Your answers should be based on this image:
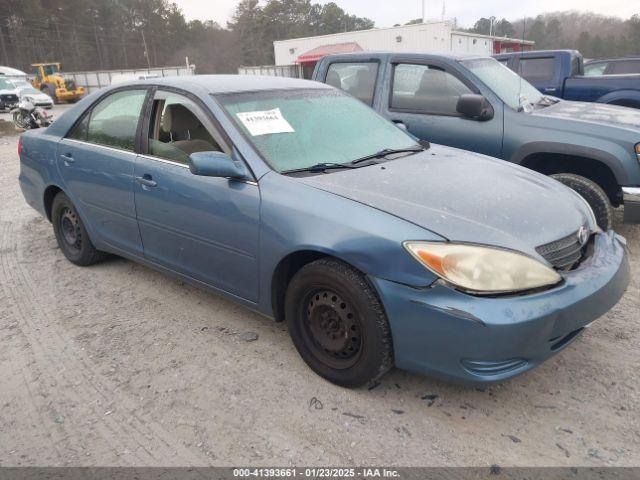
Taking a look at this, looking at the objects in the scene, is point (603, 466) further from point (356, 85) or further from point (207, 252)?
point (356, 85)

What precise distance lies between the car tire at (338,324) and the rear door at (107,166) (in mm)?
1572

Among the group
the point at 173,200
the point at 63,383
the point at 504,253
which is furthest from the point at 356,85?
A: the point at 63,383

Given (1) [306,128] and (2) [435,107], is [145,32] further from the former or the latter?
(1) [306,128]

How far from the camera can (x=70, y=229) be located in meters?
4.58

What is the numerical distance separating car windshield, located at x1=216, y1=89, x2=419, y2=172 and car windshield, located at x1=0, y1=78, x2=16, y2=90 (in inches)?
998

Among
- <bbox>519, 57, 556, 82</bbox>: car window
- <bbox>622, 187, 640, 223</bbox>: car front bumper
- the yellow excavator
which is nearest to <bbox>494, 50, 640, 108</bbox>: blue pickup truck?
<bbox>519, 57, 556, 82</bbox>: car window

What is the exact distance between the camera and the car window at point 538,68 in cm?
821

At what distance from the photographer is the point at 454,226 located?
2.40 m

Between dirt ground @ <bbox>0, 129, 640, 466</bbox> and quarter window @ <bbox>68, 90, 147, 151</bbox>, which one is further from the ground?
quarter window @ <bbox>68, 90, 147, 151</bbox>

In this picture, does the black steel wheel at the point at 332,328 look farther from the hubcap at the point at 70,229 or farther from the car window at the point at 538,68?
the car window at the point at 538,68

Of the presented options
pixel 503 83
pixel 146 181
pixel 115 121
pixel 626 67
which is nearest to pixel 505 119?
pixel 503 83

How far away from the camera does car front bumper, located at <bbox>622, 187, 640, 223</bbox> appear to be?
427 centimetres

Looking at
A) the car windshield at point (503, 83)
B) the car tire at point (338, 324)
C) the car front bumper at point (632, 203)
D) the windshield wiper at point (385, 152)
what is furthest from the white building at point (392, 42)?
the car tire at point (338, 324)

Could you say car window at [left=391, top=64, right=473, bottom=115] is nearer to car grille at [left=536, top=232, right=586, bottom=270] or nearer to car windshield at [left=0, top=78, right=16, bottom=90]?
car grille at [left=536, top=232, right=586, bottom=270]
